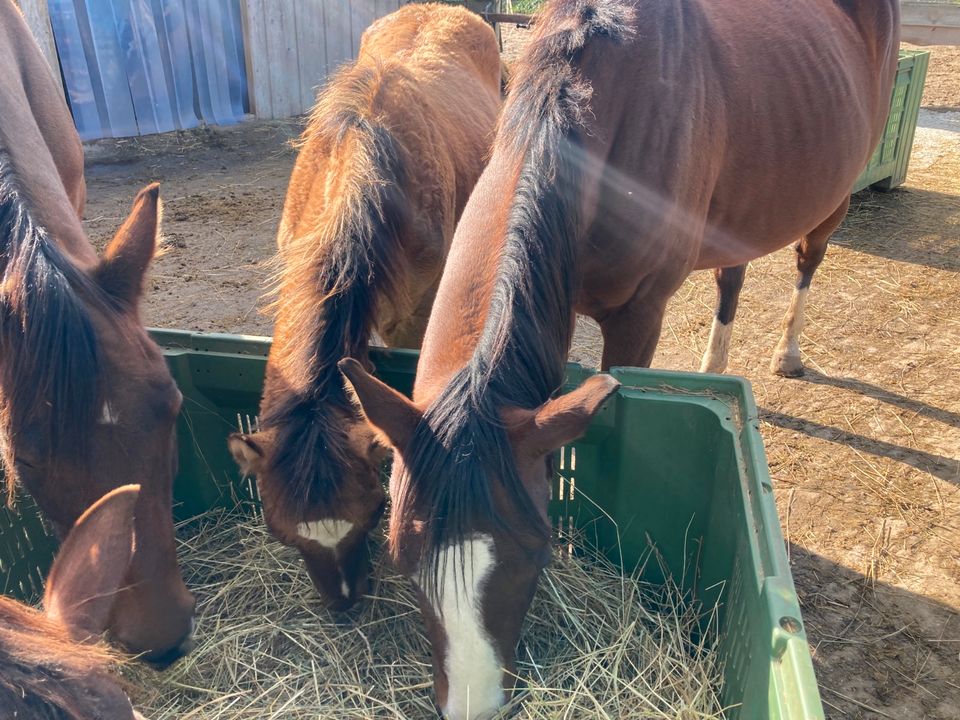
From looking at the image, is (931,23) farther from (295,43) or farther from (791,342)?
(791,342)

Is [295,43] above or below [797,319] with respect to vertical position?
above

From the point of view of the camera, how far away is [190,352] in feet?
8.32

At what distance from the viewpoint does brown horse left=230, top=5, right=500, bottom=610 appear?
202 centimetres

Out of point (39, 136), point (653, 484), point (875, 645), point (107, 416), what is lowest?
point (875, 645)

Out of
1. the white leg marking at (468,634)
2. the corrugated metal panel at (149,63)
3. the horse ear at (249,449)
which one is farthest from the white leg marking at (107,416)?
the corrugated metal panel at (149,63)

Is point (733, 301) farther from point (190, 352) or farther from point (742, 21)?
point (190, 352)

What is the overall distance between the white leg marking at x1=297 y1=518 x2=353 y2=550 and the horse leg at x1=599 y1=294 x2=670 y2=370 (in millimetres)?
1166

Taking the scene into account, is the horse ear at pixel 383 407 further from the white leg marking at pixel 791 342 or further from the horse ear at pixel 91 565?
the white leg marking at pixel 791 342

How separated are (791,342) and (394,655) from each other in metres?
2.89

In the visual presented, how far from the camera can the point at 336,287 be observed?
2.20 metres

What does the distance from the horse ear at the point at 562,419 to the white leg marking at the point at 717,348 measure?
2606 mm

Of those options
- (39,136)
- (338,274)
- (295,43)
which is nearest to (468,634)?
(338,274)

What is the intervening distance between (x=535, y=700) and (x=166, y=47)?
7.62 m

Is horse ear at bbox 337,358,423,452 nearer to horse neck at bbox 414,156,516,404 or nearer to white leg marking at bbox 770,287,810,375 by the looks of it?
horse neck at bbox 414,156,516,404
